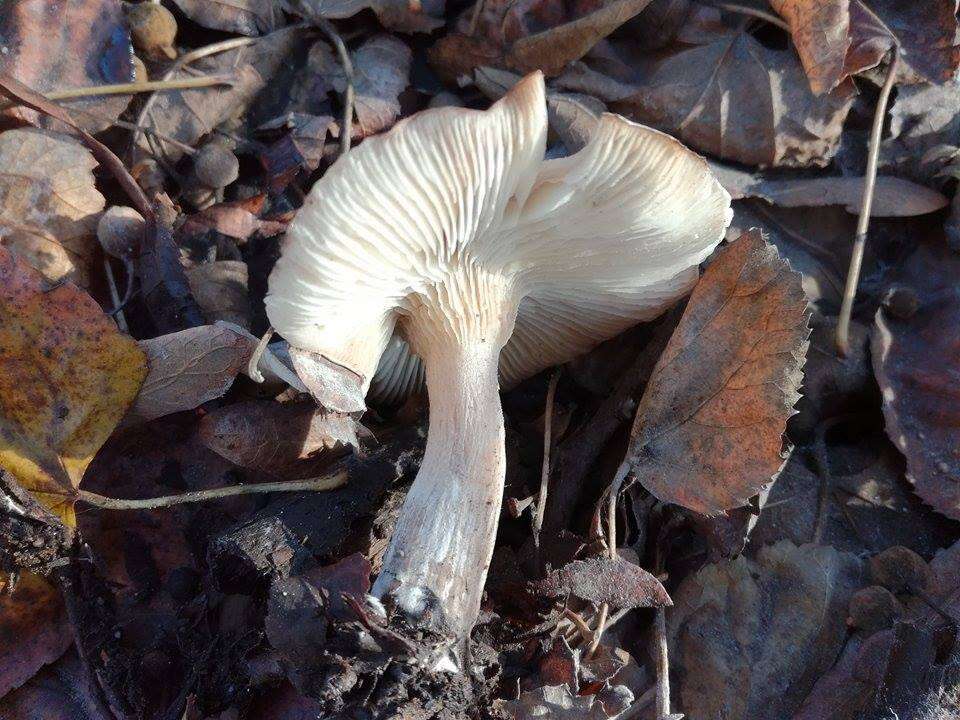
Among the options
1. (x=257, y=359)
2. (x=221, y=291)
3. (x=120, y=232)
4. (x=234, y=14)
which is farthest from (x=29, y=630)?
(x=234, y=14)

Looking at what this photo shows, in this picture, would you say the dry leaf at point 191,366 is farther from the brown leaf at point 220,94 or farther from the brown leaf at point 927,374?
the brown leaf at point 927,374

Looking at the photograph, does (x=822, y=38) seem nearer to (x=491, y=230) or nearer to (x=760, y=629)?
(x=491, y=230)

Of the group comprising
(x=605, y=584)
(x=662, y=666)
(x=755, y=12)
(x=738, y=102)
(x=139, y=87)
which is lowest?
(x=662, y=666)

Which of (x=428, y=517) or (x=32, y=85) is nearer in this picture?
(x=428, y=517)

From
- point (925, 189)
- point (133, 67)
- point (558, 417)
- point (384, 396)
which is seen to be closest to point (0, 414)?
point (384, 396)

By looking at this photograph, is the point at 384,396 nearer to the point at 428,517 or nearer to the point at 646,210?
the point at 428,517

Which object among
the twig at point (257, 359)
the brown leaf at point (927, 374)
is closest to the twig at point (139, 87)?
the twig at point (257, 359)
